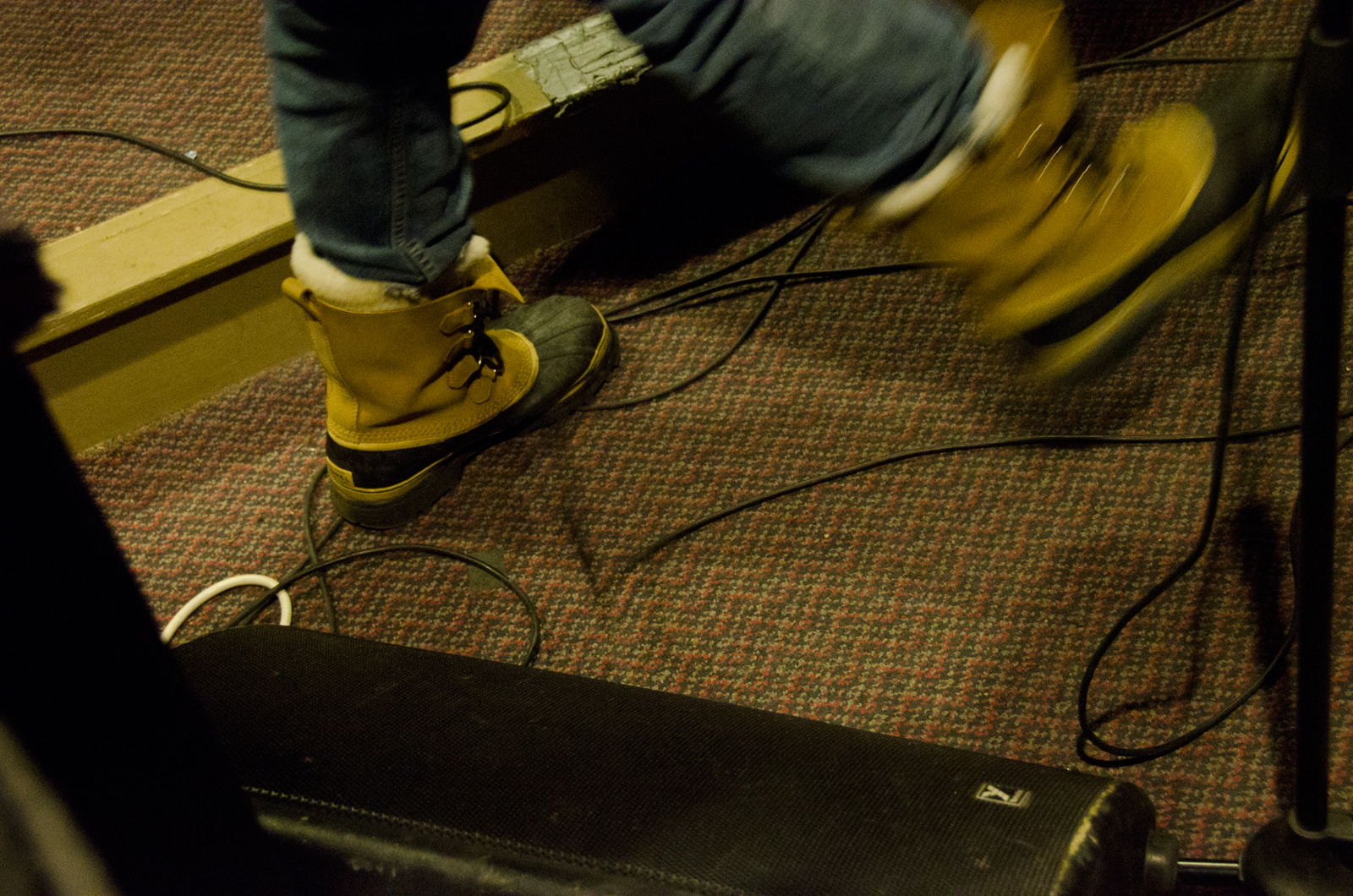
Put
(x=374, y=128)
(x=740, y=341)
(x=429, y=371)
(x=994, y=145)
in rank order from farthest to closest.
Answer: (x=740, y=341) → (x=429, y=371) → (x=374, y=128) → (x=994, y=145)

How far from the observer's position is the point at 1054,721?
81cm

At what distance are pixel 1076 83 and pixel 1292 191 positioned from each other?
88 cm

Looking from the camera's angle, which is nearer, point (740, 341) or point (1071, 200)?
point (1071, 200)

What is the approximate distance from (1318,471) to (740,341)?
0.65 m

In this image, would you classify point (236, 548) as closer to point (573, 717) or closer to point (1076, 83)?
point (573, 717)

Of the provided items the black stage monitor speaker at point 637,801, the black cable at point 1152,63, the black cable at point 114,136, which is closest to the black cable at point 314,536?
the black stage monitor speaker at point 637,801

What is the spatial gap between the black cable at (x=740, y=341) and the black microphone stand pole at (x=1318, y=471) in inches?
24.1

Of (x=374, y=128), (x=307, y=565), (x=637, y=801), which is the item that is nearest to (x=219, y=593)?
(x=307, y=565)

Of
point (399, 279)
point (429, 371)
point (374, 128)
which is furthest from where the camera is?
point (429, 371)

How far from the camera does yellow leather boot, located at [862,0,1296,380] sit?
1.61 ft

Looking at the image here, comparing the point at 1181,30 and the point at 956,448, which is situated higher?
the point at 1181,30

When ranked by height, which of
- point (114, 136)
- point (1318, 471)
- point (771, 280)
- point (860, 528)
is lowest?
point (860, 528)

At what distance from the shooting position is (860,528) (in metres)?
0.95

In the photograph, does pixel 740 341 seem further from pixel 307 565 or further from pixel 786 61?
pixel 786 61
